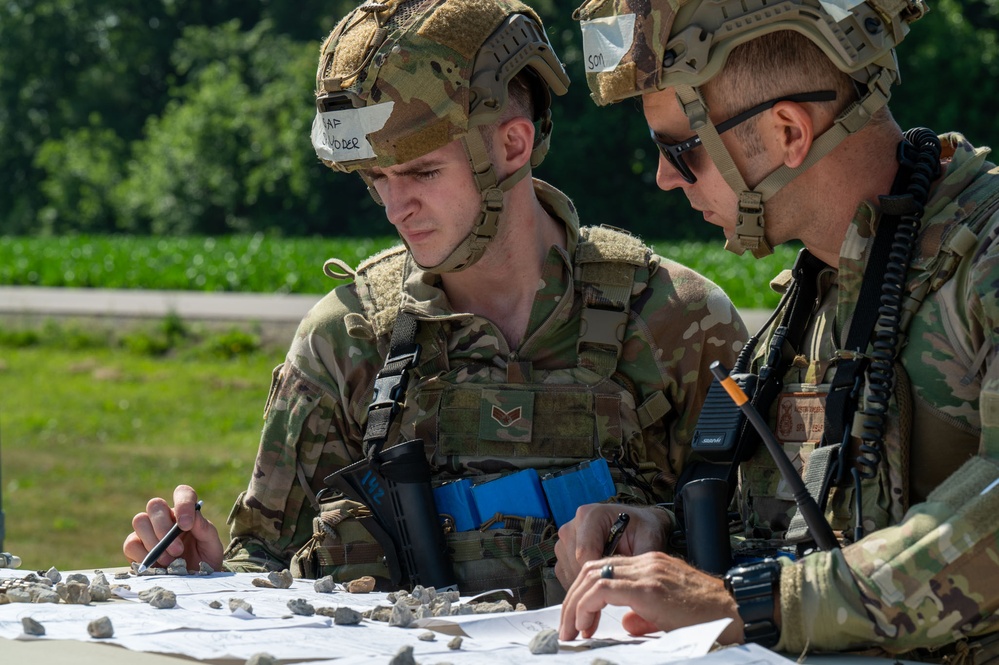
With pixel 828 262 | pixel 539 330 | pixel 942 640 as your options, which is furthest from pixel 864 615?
pixel 539 330

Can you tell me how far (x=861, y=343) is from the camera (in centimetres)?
265

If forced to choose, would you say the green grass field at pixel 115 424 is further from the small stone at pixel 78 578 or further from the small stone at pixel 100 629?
the small stone at pixel 100 629

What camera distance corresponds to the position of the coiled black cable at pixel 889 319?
2545 millimetres

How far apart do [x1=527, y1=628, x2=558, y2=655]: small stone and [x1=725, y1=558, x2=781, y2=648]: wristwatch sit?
316mm

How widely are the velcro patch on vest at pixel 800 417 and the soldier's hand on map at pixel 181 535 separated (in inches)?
55.6

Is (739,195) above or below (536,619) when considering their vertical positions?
above

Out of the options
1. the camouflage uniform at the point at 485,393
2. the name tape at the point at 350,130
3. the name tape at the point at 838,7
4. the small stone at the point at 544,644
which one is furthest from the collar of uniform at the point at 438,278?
the small stone at the point at 544,644

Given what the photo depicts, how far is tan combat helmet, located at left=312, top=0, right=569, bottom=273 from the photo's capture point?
3348 mm

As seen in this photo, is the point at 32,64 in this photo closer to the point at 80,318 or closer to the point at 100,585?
the point at 80,318

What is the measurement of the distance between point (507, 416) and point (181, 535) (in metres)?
0.87

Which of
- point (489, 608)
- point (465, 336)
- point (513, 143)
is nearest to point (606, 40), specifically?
point (513, 143)

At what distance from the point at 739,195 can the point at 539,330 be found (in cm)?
89

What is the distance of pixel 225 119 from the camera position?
47.8m

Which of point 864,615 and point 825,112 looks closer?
point 864,615
